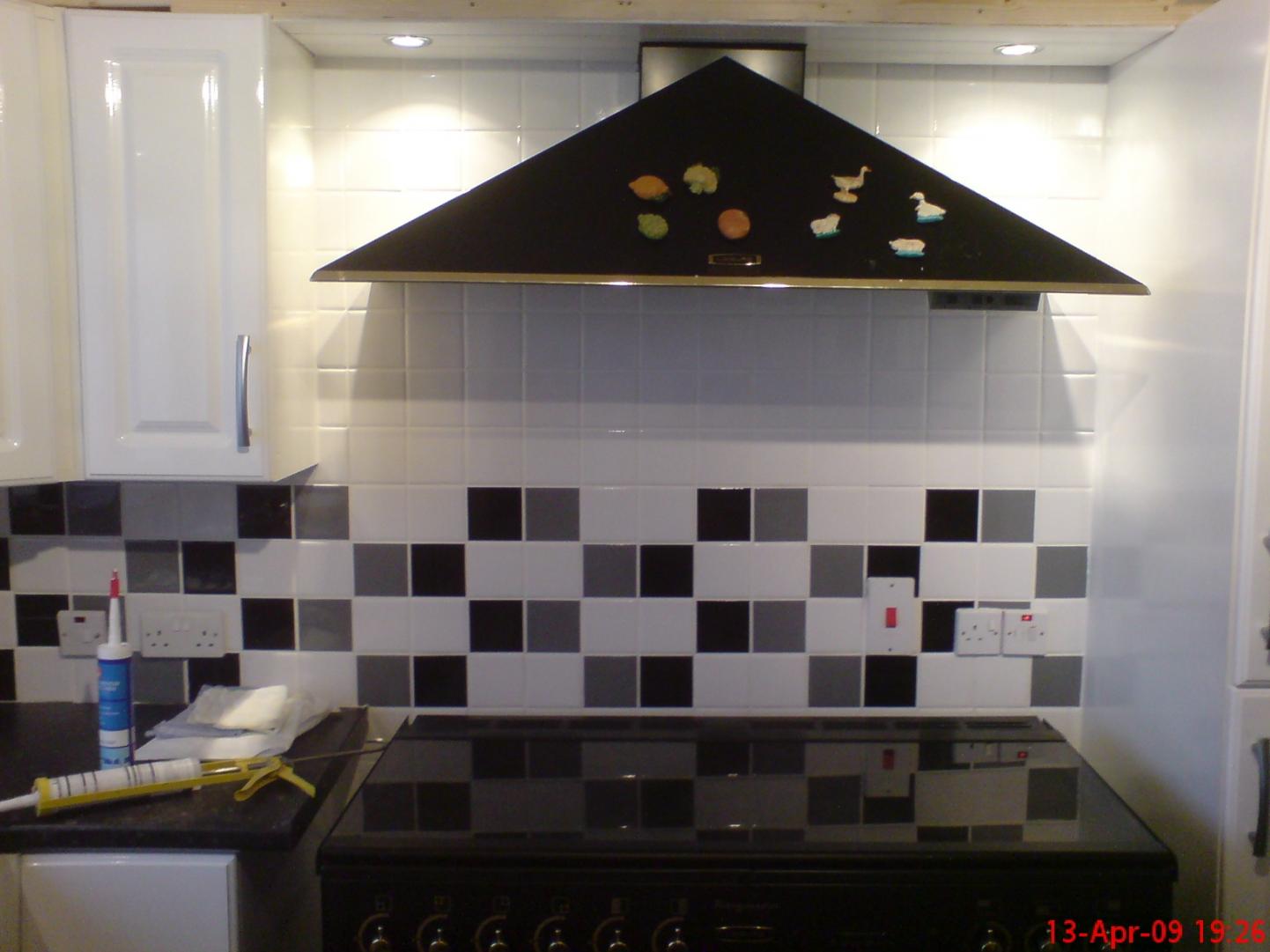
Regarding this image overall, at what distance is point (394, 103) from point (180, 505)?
853 millimetres

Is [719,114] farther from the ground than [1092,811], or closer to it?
farther from the ground

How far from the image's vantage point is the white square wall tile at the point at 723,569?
76.7 inches

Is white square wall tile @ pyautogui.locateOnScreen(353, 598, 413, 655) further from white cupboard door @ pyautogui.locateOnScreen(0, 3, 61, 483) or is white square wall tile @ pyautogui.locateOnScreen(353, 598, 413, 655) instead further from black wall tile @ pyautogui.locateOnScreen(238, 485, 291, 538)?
white cupboard door @ pyautogui.locateOnScreen(0, 3, 61, 483)

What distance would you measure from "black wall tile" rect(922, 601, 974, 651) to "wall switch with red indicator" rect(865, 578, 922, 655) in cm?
2

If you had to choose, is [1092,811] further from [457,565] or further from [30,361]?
[30,361]

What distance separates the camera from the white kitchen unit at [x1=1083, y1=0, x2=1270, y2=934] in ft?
4.75

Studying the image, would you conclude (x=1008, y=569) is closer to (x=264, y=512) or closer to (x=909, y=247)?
(x=909, y=247)

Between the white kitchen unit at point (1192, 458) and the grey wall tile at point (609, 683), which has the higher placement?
the white kitchen unit at point (1192, 458)

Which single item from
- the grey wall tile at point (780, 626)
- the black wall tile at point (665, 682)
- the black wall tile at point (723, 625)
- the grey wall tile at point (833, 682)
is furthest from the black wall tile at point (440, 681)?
the grey wall tile at point (833, 682)

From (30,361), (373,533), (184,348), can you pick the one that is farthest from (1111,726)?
(30,361)

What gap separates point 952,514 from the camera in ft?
6.40

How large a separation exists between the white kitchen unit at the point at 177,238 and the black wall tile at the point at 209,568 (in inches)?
13.0

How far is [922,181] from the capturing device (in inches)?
57.0

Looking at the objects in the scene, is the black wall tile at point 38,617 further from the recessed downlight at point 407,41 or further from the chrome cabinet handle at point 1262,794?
the chrome cabinet handle at point 1262,794
